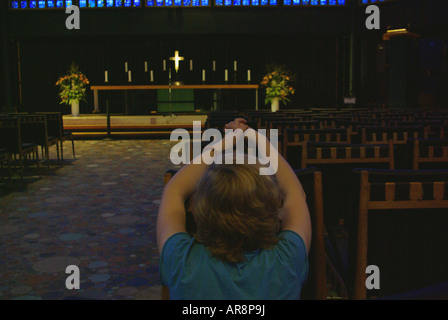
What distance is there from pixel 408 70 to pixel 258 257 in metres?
14.2

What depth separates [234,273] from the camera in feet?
3.87

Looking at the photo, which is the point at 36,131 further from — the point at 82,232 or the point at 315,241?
the point at 315,241

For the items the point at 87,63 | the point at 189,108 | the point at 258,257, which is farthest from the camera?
the point at 87,63

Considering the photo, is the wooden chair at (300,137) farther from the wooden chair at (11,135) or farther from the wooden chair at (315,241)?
the wooden chair at (11,135)

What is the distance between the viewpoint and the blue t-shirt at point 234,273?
1.18m

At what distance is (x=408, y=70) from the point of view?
46.5 ft

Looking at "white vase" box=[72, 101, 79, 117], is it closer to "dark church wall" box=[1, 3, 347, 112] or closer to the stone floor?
"dark church wall" box=[1, 3, 347, 112]

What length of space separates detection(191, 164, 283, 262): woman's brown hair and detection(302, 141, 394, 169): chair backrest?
1.28 m

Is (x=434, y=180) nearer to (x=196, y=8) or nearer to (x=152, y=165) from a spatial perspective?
(x=152, y=165)

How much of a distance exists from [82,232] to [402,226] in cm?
312

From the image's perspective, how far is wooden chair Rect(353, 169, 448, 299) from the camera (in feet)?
5.09

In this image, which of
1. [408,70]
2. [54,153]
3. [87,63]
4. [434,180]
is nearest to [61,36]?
[87,63]

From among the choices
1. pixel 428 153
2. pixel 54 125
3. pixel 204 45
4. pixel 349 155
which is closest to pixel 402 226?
pixel 349 155
